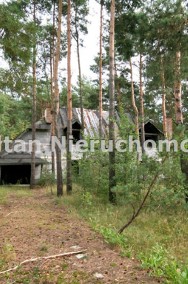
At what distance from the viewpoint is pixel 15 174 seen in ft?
79.4

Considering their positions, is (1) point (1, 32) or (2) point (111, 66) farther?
(2) point (111, 66)

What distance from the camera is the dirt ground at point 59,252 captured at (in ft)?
13.6

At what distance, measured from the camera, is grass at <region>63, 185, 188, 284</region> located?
167 inches

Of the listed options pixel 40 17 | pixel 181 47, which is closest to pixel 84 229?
pixel 181 47

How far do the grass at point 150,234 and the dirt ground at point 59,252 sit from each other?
0.22m

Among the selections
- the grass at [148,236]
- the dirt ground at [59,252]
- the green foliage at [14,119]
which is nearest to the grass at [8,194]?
the grass at [148,236]

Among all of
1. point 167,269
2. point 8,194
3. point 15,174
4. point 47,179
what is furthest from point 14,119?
point 167,269

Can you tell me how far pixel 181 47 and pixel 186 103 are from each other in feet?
69.9

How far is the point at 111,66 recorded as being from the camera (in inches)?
432

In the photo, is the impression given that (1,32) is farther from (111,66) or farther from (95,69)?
(95,69)

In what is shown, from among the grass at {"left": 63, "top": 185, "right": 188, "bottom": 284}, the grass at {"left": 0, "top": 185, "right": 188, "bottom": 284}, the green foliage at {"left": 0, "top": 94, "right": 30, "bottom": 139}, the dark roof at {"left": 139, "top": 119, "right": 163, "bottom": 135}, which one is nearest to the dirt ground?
the grass at {"left": 0, "top": 185, "right": 188, "bottom": 284}

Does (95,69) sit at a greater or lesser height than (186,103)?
greater

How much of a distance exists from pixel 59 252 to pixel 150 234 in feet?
7.82

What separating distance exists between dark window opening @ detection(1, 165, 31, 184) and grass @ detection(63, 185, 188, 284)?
46.1ft
